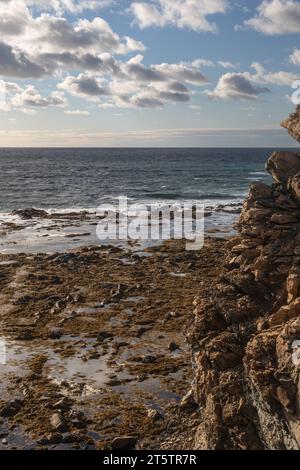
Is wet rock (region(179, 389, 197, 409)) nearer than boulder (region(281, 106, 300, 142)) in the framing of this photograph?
Yes

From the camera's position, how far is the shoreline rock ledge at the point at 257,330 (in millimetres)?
9570

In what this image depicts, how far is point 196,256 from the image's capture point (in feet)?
110

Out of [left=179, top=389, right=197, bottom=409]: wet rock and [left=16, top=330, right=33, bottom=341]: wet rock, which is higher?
[left=179, top=389, right=197, bottom=409]: wet rock

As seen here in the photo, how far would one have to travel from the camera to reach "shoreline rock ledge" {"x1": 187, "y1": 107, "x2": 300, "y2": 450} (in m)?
9.57

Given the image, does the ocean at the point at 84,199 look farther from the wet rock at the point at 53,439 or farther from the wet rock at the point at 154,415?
the wet rock at the point at 53,439

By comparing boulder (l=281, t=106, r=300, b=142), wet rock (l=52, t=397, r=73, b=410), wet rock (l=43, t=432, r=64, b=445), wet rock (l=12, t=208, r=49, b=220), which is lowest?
wet rock (l=43, t=432, r=64, b=445)

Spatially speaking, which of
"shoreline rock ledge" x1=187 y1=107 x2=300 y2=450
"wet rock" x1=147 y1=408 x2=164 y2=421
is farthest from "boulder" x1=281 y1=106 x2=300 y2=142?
"wet rock" x1=147 y1=408 x2=164 y2=421

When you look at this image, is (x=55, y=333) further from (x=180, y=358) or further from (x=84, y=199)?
(x=84, y=199)

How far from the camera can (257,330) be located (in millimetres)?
11484

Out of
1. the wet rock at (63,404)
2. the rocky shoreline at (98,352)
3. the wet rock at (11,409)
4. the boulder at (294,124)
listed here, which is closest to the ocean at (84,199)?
the rocky shoreline at (98,352)

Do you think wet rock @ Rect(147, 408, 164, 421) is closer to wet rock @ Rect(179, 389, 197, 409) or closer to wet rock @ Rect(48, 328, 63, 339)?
wet rock @ Rect(179, 389, 197, 409)
